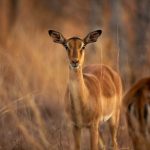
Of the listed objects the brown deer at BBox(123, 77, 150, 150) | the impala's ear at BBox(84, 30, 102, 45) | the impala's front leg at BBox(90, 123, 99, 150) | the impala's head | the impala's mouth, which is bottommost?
the impala's front leg at BBox(90, 123, 99, 150)

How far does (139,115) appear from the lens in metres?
5.97

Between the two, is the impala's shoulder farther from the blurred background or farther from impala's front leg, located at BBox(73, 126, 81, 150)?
impala's front leg, located at BBox(73, 126, 81, 150)

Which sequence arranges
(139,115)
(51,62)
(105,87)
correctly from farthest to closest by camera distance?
(51,62), (105,87), (139,115)

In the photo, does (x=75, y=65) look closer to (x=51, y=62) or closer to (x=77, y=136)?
(x=77, y=136)

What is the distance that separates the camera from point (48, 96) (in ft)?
34.0

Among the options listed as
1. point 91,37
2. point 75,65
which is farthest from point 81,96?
point 91,37

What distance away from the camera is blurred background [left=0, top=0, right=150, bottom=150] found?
8.01 meters

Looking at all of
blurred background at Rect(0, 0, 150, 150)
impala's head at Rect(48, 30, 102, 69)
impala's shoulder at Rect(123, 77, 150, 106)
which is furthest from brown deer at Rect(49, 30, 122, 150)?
impala's shoulder at Rect(123, 77, 150, 106)

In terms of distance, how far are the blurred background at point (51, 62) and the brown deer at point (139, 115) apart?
1149 millimetres

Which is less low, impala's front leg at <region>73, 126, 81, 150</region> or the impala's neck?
the impala's neck

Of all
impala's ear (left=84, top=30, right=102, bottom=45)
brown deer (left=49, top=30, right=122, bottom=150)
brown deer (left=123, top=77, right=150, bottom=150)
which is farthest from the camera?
impala's ear (left=84, top=30, right=102, bottom=45)

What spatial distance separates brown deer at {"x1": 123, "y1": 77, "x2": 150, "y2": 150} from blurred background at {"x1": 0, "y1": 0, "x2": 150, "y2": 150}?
1.15 meters

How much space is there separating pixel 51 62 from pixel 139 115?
5.30 metres

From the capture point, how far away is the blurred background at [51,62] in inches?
315
